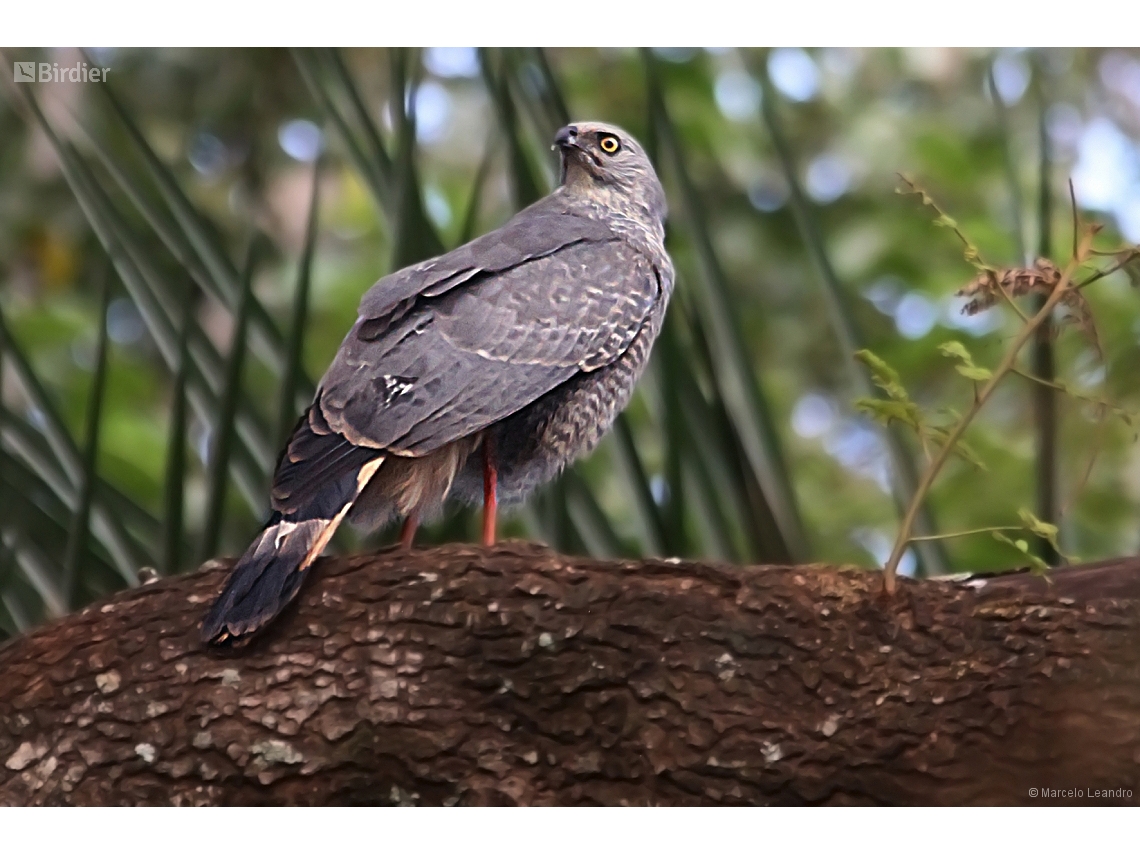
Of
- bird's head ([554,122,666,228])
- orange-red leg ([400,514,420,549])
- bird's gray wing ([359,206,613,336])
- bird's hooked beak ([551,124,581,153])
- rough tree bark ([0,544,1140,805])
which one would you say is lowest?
rough tree bark ([0,544,1140,805])

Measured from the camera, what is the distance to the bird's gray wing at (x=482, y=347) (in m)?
2.45

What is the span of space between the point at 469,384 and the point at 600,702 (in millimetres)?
Result: 642

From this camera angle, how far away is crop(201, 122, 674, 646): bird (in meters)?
2.33

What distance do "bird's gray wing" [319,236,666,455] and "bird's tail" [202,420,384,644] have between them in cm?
6

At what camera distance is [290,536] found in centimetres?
230

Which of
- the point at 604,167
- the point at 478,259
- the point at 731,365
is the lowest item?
the point at 731,365

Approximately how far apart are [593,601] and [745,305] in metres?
1.33

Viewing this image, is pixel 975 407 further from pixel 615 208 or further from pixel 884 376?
pixel 615 208

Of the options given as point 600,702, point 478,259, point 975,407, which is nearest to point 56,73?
point 478,259

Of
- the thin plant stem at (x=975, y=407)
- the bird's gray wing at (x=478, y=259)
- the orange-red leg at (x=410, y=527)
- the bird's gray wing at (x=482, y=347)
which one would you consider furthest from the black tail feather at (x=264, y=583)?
the thin plant stem at (x=975, y=407)

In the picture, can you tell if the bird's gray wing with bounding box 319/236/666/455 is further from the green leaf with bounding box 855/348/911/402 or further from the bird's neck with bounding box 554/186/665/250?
the green leaf with bounding box 855/348/911/402

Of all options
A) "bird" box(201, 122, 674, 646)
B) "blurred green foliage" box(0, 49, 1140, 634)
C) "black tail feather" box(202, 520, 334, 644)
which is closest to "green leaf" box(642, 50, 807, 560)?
"blurred green foliage" box(0, 49, 1140, 634)

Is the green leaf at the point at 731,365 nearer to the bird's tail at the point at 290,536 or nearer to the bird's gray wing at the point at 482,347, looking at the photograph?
the bird's gray wing at the point at 482,347

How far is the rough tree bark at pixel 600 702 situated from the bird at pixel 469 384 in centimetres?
14
